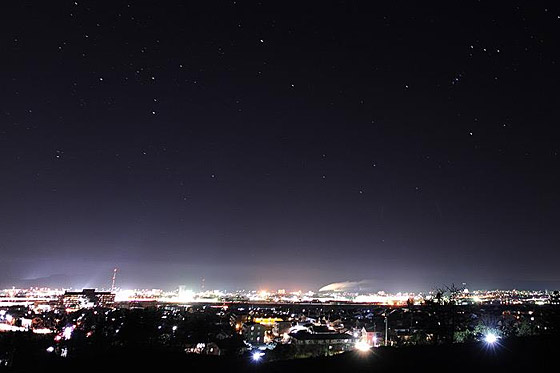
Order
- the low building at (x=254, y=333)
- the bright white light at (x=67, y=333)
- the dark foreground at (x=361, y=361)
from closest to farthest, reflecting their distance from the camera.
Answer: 1. the dark foreground at (x=361, y=361)
2. the bright white light at (x=67, y=333)
3. the low building at (x=254, y=333)

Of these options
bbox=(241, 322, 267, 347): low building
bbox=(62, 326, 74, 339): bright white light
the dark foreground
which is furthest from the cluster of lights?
bbox=(241, 322, 267, 347): low building

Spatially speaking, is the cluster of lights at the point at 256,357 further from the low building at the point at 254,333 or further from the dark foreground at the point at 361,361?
the low building at the point at 254,333

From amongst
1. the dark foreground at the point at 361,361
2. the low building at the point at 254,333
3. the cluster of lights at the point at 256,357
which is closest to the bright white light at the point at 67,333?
the dark foreground at the point at 361,361

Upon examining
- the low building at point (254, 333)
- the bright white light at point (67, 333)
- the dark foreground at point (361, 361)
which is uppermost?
the dark foreground at point (361, 361)

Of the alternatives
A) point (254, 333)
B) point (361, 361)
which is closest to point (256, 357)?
point (361, 361)

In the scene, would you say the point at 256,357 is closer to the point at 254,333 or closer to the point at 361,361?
the point at 361,361

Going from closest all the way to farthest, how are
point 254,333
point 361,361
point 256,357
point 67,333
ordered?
point 361,361
point 256,357
point 67,333
point 254,333

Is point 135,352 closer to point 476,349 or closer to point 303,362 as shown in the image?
point 303,362

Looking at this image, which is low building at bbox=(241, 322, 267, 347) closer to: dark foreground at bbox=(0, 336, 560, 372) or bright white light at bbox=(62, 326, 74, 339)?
bright white light at bbox=(62, 326, 74, 339)
